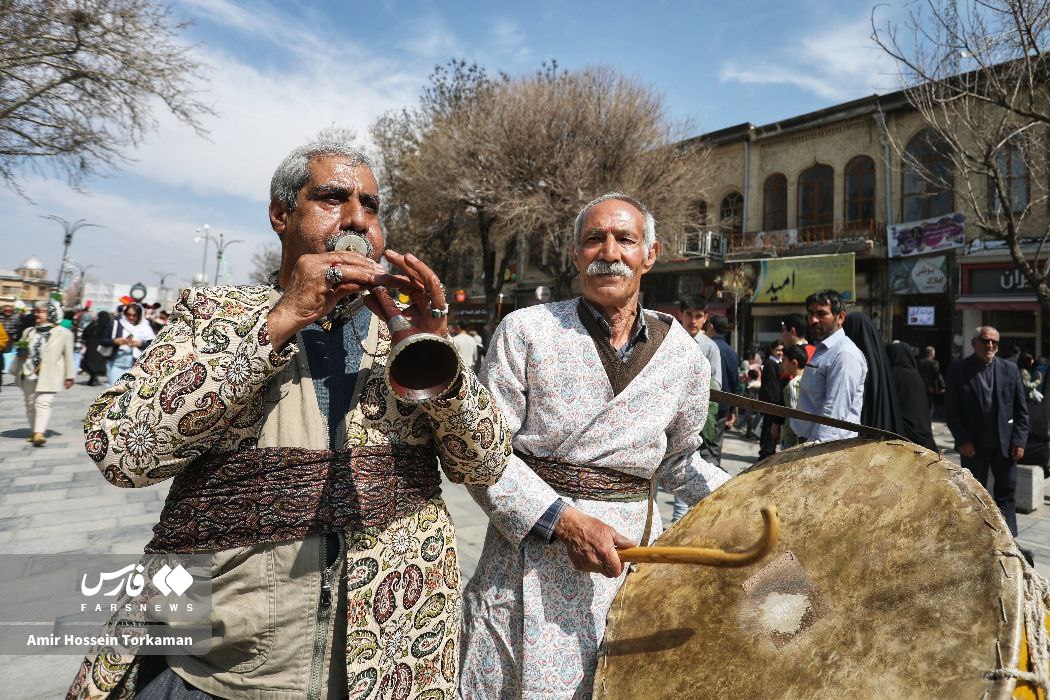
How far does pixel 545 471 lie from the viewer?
1697 millimetres

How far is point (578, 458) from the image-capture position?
166 cm

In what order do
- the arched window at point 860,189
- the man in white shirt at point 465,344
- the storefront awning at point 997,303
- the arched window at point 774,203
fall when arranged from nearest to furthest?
the man in white shirt at point 465,344
the storefront awning at point 997,303
the arched window at point 860,189
the arched window at point 774,203

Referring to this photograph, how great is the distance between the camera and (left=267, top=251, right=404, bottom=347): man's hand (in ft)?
3.35

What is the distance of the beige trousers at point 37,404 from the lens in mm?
7152

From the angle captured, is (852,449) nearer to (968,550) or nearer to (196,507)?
(968,550)

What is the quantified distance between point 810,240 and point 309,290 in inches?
798

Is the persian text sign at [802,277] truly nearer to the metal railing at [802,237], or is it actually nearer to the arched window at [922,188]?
the metal railing at [802,237]

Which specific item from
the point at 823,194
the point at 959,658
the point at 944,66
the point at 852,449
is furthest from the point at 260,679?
the point at 823,194

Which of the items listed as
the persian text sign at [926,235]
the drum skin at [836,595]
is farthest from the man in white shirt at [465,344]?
the persian text sign at [926,235]

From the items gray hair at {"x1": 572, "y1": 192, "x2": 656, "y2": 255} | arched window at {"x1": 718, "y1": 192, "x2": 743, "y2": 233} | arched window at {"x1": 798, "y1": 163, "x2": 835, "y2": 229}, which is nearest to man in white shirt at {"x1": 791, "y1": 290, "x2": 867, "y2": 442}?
gray hair at {"x1": 572, "y1": 192, "x2": 656, "y2": 255}

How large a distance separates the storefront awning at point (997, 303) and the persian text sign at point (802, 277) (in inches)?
104

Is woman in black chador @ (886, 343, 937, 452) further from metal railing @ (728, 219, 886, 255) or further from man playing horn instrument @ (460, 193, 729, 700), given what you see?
metal railing @ (728, 219, 886, 255)
